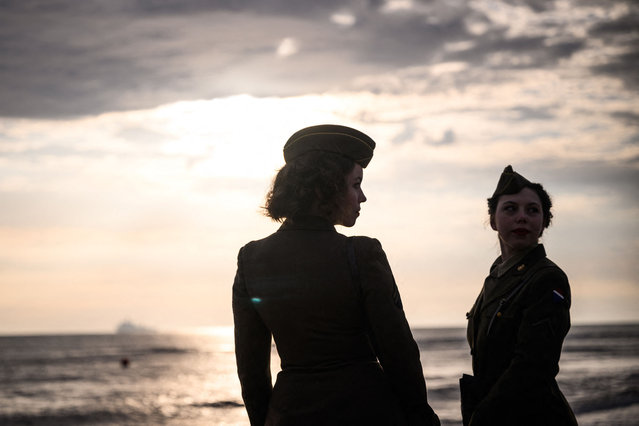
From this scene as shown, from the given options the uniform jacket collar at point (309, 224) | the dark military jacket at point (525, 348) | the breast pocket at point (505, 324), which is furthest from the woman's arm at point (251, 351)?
the breast pocket at point (505, 324)

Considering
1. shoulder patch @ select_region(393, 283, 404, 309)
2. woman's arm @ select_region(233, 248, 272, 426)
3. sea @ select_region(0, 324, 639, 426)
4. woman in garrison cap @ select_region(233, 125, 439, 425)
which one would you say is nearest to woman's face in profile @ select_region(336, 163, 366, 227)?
woman in garrison cap @ select_region(233, 125, 439, 425)

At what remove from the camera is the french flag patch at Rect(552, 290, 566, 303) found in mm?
3107

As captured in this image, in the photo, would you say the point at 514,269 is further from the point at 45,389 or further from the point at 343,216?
the point at 45,389

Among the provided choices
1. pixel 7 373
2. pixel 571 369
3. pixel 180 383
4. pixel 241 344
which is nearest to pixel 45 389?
pixel 180 383

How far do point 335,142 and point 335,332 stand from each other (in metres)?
0.75


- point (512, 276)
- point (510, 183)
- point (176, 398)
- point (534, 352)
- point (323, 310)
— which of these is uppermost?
point (510, 183)

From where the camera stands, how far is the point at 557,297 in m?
3.12

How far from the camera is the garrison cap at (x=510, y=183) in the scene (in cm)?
348

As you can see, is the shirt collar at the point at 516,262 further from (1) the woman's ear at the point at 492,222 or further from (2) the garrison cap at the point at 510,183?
(2) the garrison cap at the point at 510,183

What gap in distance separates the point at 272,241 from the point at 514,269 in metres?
1.34

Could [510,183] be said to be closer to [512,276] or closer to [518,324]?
[512,276]

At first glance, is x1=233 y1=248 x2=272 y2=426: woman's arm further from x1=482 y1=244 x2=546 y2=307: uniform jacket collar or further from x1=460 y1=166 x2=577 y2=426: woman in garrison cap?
x1=482 y1=244 x2=546 y2=307: uniform jacket collar

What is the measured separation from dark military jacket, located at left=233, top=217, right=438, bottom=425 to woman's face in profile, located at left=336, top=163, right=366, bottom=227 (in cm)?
8

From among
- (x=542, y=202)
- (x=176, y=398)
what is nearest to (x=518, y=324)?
(x=542, y=202)
